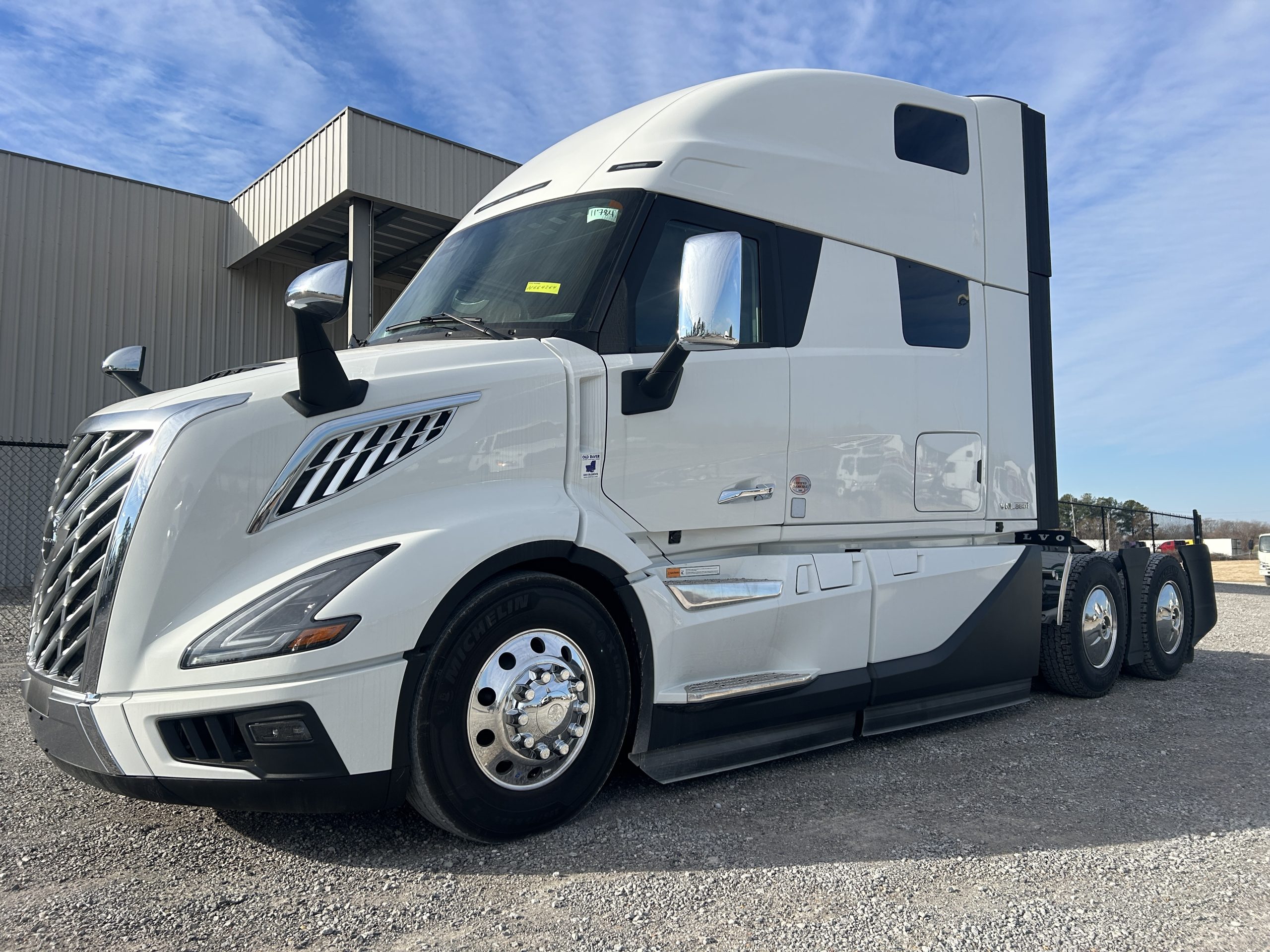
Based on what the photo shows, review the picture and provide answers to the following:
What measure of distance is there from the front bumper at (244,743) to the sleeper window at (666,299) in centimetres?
183

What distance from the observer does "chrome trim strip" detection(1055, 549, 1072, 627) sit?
6.29 metres

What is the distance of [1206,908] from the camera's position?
9.69ft

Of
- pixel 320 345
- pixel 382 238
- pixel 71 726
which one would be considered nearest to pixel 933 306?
pixel 320 345

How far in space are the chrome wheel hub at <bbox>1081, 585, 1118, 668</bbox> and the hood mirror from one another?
5.30 meters

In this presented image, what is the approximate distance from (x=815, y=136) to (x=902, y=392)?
146 cm

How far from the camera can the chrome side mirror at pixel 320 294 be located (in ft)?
10.0

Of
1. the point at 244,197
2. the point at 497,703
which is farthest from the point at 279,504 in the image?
the point at 244,197

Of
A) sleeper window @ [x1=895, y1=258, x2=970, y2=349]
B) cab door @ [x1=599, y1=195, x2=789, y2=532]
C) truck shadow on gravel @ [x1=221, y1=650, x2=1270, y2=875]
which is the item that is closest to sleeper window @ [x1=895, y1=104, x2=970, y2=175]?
sleeper window @ [x1=895, y1=258, x2=970, y2=349]

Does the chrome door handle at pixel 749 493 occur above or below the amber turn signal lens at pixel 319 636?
above

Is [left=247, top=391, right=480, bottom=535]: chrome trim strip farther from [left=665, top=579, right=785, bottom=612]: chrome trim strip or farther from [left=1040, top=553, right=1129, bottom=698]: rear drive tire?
[left=1040, top=553, right=1129, bottom=698]: rear drive tire

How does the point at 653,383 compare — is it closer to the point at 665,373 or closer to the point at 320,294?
the point at 665,373

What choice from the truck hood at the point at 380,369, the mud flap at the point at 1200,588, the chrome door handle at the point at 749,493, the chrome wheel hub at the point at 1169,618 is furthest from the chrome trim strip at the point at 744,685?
the mud flap at the point at 1200,588

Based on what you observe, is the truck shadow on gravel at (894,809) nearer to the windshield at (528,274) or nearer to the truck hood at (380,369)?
the truck hood at (380,369)

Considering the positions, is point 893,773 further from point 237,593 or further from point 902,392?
point 237,593
